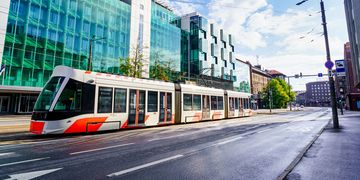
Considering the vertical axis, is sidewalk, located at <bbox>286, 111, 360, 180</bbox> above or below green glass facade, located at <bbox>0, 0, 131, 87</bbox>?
below

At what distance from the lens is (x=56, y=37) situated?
28.9 meters

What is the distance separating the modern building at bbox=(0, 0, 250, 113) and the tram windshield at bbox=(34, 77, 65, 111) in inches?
423

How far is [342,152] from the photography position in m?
6.03

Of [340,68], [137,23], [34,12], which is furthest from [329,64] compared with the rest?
[137,23]

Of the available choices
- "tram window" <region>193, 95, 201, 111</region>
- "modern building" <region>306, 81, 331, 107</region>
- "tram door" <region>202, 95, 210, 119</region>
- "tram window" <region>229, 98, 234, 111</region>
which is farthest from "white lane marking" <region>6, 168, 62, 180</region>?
"modern building" <region>306, 81, 331, 107</region>

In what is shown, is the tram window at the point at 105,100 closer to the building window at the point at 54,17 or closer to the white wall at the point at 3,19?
the white wall at the point at 3,19

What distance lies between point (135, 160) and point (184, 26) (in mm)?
49839

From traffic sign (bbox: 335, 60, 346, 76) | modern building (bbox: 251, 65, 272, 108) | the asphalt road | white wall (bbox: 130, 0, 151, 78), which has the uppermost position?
white wall (bbox: 130, 0, 151, 78)

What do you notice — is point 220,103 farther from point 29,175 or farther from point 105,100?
point 29,175

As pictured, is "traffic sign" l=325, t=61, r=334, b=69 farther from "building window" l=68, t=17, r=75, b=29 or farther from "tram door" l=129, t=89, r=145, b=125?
"building window" l=68, t=17, r=75, b=29

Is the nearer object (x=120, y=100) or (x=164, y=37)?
(x=120, y=100)

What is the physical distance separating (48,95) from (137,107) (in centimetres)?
468

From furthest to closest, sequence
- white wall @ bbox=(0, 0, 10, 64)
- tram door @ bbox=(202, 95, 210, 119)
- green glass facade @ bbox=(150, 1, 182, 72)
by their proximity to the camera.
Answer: green glass facade @ bbox=(150, 1, 182, 72) → white wall @ bbox=(0, 0, 10, 64) → tram door @ bbox=(202, 95, 210, 119)

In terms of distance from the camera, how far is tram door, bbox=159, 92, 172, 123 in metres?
13.6
